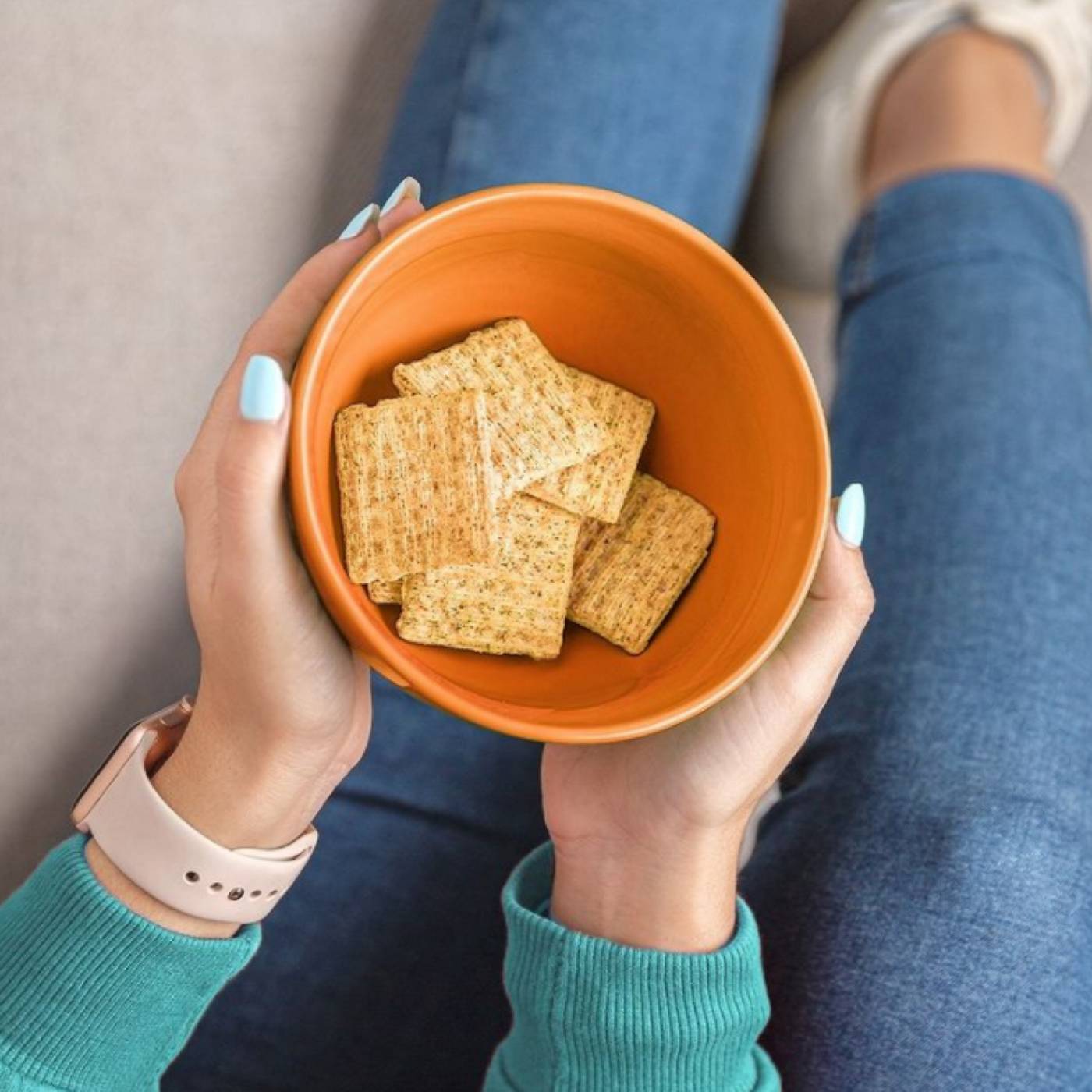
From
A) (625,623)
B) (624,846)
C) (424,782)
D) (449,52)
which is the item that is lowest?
(424,782)

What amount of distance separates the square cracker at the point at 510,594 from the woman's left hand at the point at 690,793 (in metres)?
0.11

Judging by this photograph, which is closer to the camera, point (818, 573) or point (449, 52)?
point (818, 573)

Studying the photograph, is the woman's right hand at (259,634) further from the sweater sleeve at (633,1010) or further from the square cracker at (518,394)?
the sweater sleeve at (633,1010)

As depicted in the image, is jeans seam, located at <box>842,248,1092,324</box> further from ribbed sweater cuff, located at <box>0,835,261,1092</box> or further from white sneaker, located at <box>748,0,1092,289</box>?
ribbed sweater cuff, located at <box>0,835,261,1092</box>

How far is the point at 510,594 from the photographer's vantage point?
552 mm

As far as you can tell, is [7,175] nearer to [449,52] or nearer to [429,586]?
[449,52]

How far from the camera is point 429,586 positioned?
0.53m

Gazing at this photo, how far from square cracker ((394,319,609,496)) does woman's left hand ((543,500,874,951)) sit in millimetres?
146

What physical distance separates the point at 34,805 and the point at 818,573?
2.07ft

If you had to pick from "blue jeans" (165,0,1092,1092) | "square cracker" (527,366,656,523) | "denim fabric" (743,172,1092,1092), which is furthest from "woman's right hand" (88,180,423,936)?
"denim fabric" (743,172,1092,1092)

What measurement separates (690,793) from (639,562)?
14 centimetres

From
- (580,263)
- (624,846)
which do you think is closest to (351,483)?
(580,263)

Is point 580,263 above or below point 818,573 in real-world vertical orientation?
above

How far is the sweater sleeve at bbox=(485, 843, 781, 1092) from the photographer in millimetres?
625
